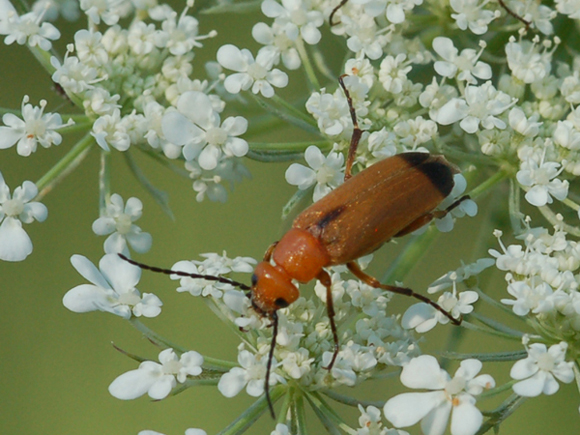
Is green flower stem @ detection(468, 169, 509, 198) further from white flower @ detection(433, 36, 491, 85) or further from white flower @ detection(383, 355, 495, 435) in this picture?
white flower @ detection(383, 355, 495, 435)

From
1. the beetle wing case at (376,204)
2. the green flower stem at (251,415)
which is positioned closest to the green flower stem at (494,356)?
the beetle wing case at (376,204)

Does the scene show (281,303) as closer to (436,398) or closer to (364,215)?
(364,215)

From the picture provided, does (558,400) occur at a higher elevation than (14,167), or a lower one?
lower

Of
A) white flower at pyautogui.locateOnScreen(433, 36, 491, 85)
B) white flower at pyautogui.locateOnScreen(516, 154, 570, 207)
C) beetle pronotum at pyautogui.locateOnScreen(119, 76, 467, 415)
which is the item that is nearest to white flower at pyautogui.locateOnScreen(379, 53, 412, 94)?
white flower at pyautogui.locateOnScreen(433, 36, 491, 85)

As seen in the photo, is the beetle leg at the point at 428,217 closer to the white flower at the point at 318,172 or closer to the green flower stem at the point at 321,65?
the white flower at the point at 318,172

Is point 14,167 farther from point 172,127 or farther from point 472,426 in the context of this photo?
point 472,426

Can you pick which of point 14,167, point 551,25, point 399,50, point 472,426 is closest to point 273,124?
point 399,50

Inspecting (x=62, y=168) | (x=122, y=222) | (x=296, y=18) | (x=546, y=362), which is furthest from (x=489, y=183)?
(x=62, y=168)
